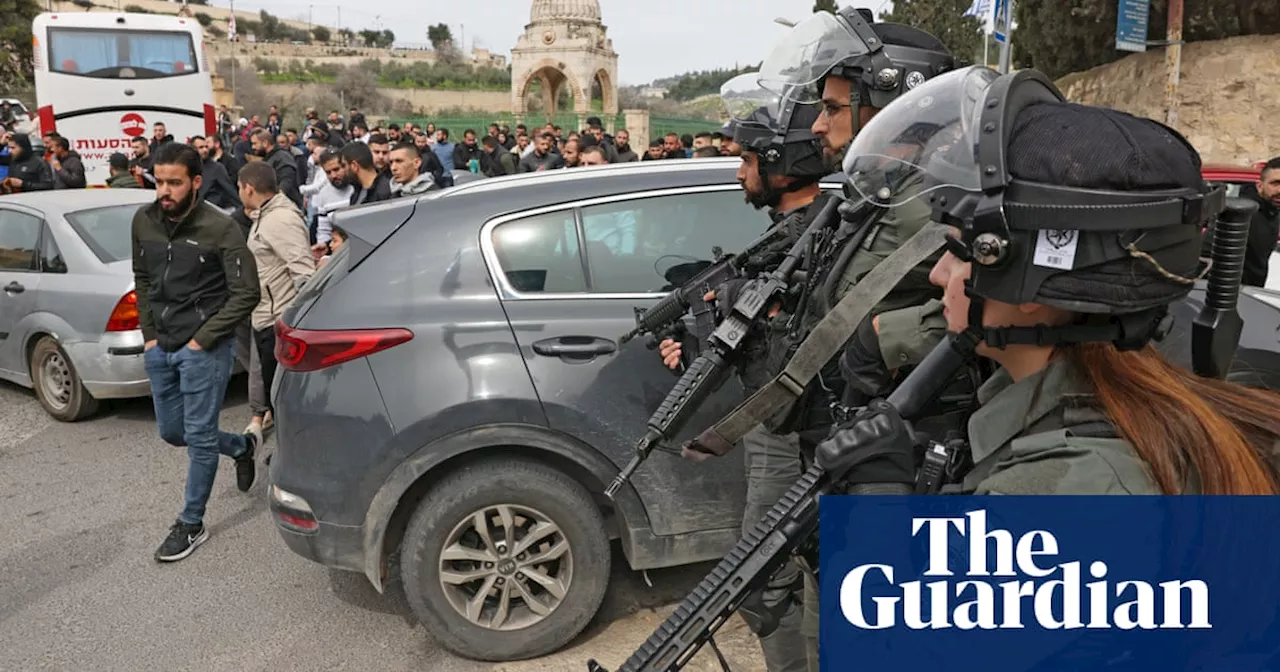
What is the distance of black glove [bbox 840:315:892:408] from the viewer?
2.23 metres

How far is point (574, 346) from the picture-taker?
11.1 feet

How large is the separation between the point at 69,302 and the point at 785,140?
558 centimetres

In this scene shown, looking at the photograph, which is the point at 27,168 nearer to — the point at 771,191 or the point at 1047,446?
the point at 771,191

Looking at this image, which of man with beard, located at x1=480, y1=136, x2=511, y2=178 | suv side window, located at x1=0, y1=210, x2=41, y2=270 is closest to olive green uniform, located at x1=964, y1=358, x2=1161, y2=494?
suv side window, located at x1=0, y1=210, x2=41, y2=270

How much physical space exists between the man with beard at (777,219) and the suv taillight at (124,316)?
4.68 metres

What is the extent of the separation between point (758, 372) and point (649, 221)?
117 centimetres

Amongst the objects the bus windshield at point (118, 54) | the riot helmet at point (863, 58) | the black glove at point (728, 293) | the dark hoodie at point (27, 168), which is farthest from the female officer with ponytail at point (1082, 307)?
the bus windshield at point (118, 54)

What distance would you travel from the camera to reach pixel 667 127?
3050 cm

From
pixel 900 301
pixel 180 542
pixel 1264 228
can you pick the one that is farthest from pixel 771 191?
pixel 1264 228

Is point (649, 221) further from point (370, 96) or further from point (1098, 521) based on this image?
point (370, 96)

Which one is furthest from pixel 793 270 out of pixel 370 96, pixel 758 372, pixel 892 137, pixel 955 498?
pixel 370 96

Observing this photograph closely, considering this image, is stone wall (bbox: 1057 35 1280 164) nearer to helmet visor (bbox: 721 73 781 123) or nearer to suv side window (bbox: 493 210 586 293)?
helmet visor (bbox: 721 73 781 123)

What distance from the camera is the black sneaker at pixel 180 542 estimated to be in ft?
14.2

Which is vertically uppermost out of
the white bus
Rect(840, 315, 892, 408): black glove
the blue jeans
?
the white bus
